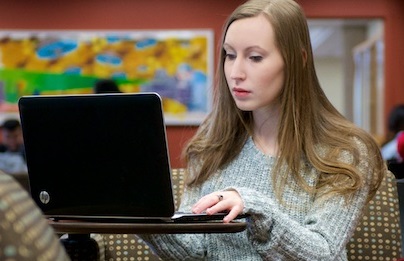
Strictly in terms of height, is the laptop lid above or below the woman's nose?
below

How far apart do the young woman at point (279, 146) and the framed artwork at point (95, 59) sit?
6.52 metres

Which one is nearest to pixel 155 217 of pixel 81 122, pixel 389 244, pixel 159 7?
pixel 81 122

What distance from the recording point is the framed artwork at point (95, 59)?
8656mm

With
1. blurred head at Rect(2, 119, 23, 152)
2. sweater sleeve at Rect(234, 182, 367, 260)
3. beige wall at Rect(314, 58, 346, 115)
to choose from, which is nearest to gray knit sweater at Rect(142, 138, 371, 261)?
sweater sleeve at Rect(234, 182, 367, 260)

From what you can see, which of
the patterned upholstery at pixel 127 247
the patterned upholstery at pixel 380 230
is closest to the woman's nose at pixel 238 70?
the patterned upholstery at pixel 127 247

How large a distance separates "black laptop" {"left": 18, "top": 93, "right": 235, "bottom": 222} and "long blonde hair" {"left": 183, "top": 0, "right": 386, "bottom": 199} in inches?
17.5

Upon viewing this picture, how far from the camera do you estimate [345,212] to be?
1916 millimetres

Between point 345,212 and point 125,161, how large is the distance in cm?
56

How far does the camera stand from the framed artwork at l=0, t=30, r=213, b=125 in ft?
28.4

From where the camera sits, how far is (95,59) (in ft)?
28.5

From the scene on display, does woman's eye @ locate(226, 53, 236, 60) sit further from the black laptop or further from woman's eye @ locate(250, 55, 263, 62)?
the black laptop

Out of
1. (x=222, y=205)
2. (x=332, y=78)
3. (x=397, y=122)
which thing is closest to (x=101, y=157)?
(x=222, y=205)

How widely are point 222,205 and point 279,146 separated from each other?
1.60 feet

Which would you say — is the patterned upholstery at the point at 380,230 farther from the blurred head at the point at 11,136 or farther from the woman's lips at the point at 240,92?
the blurred head at the point at 11,136
